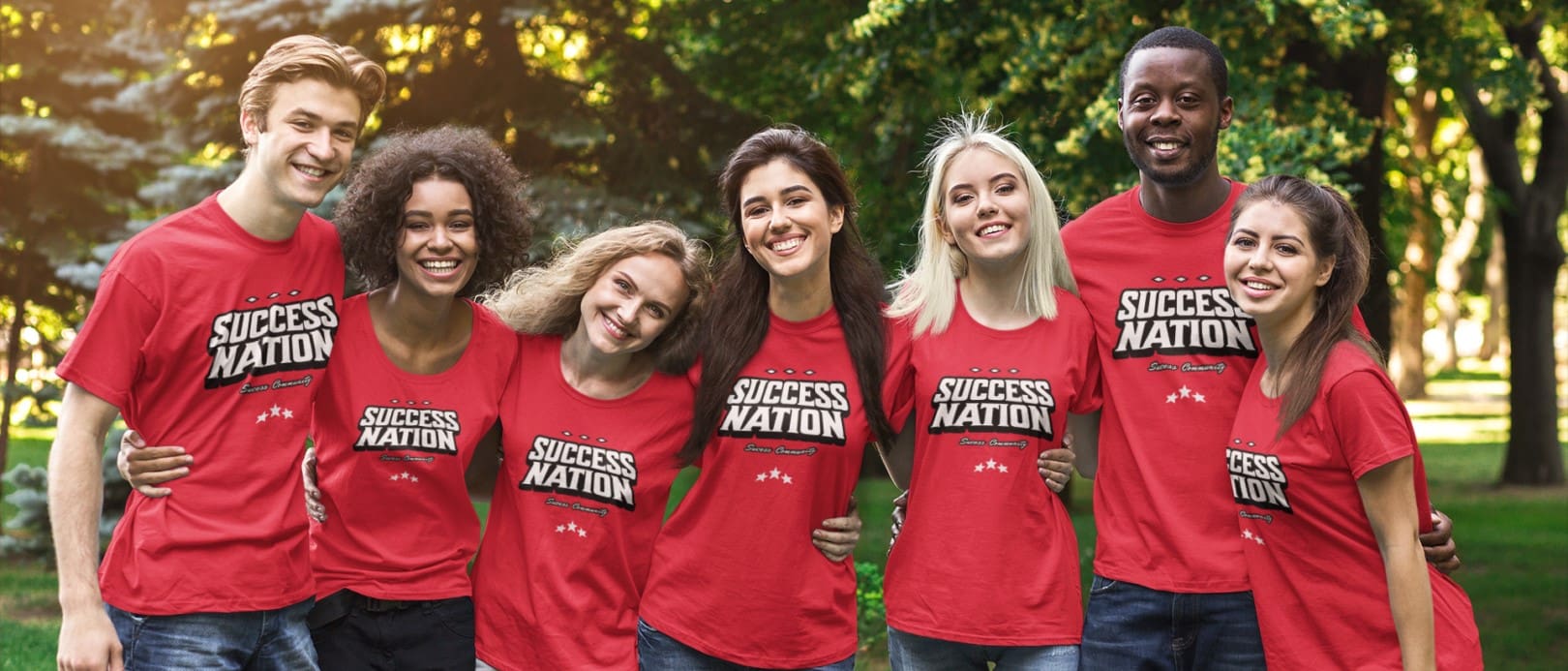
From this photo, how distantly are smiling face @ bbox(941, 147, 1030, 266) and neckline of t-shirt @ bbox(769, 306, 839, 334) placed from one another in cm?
44

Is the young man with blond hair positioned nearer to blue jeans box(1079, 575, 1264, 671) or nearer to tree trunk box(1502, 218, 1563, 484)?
blue jeans box(1079, 575, 1264, 671)

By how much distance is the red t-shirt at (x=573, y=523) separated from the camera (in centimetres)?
420

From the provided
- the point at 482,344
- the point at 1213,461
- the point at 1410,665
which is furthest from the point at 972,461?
the point at 482,344

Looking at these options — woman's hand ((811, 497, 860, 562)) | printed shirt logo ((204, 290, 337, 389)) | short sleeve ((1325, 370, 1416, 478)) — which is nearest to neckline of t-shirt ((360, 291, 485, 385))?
printed shirt logo ((204, 290, 337, 389))

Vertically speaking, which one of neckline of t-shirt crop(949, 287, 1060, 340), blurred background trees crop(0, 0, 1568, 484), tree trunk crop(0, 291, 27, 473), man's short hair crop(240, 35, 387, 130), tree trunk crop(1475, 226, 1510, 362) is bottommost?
neckline of t-shirt crop(949, 287, 1060, 340)

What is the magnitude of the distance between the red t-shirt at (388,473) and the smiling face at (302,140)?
0.46 m

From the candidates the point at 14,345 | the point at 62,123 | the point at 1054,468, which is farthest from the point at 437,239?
the point at 14,345

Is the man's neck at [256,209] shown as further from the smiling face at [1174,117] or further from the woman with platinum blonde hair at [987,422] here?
the smiling face at [1174,117]

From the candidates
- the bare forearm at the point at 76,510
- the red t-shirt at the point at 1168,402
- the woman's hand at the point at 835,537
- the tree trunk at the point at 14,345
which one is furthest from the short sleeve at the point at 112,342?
the tree trunk at the point at 14,345

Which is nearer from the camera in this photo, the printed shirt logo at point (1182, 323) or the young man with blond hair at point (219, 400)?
the young man with blond hair at point (219, 400)

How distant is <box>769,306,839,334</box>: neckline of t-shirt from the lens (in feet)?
14.3

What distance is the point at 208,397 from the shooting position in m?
3.94

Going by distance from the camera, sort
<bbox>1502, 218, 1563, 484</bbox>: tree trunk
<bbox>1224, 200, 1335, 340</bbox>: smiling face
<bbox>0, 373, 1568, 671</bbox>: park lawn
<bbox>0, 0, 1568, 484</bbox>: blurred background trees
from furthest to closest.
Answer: <bbox>1502, 218, 1563, 484</bbox>: tree trunk
<bbox>0, 373, 1568, 671</bbox>: park lawn
<bbox>0, 0, 1568, 484</bbox>: blurred background trees
<bbox>1224, 200, 1335, 340</bbox>: smiling face

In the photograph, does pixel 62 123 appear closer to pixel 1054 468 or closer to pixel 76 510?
pixel 76 510
